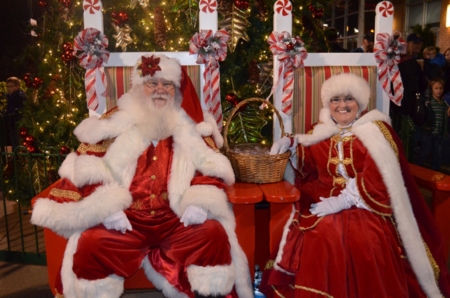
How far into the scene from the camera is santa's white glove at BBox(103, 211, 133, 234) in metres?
2.65

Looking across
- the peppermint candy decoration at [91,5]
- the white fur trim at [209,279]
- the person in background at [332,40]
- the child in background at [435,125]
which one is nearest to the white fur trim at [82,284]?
the white fur trim at [209,279]

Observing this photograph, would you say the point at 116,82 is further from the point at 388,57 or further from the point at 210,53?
the point at 388,57

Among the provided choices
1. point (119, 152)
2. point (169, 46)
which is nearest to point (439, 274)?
point (119, 152)

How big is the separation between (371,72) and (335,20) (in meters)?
17.5

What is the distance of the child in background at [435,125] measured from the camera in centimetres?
609

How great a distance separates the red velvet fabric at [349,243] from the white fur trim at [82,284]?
0.98 meters

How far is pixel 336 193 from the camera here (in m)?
2.90

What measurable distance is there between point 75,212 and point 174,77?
1127 mm

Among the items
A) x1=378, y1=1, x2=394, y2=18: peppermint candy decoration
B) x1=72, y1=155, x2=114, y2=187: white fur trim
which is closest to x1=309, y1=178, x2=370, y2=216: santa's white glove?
x1=72, y1=155, x2=114, y2=187: white fur trim

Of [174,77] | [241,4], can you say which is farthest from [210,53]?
[241,4]

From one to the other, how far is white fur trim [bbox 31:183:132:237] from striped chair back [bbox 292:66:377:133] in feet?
5.60

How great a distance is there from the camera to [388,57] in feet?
11.8

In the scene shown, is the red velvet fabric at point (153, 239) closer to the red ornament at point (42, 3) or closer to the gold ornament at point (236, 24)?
the gold ornament at point (236, 24)

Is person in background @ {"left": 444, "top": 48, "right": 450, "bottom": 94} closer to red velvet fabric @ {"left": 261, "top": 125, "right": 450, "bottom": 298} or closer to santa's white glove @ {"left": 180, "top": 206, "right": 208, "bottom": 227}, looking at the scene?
red velvet fabric @ {"left": 261, "top": 125, "right": 450, "bottom": 298}
